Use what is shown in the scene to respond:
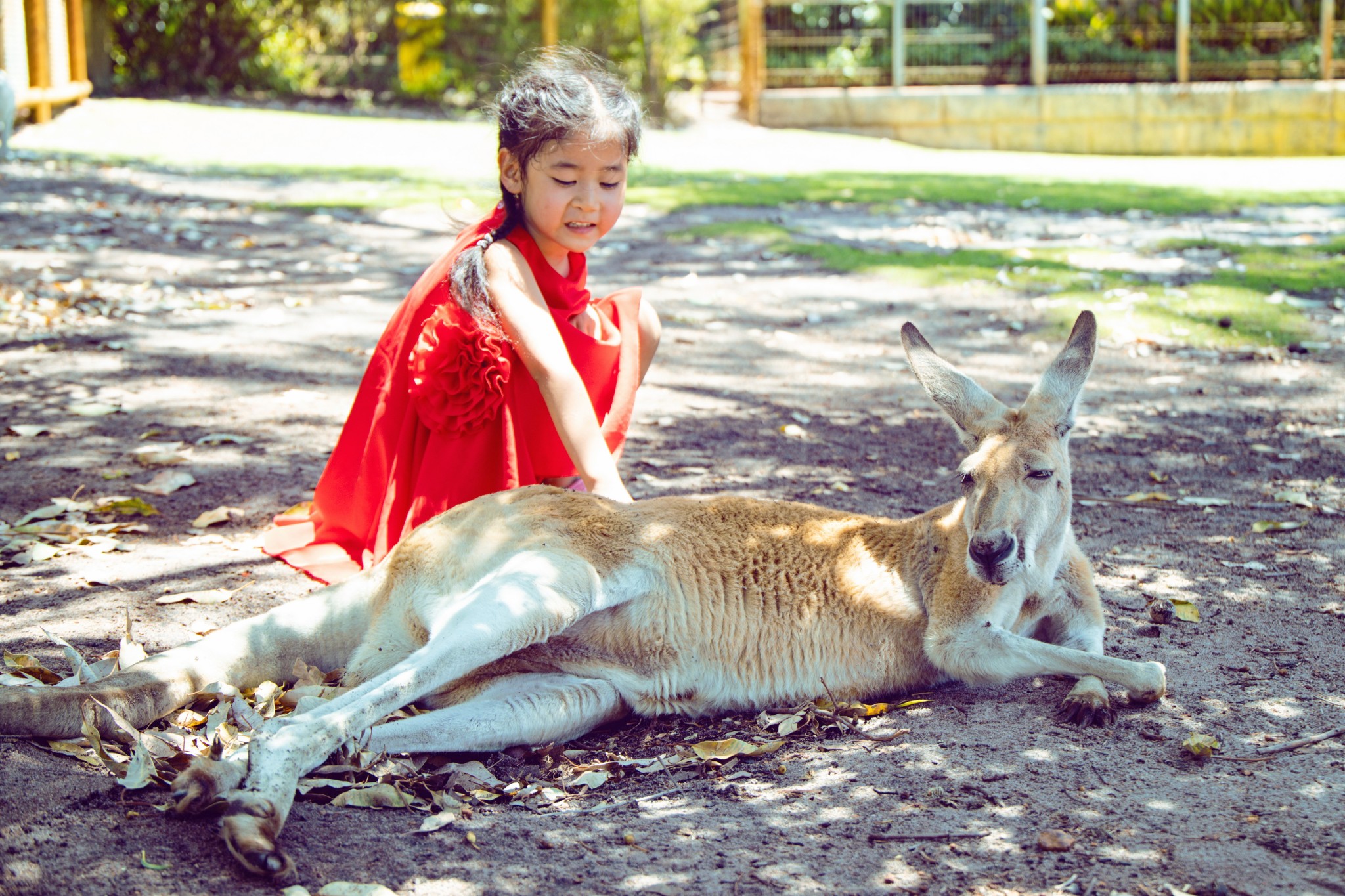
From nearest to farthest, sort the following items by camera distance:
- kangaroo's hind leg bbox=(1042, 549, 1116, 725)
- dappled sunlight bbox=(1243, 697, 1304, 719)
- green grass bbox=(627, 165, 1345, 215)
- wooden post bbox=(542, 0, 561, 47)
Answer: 1. dappled sunlight bbox=(1243, 697, 1304, 719)
2. kangaroo's hind leg bbox=(1042, 549, 1116, 725)
3. green grass bbox=(627, 165, 1345, 215)
4. wooden post bbox=(542, 0, 561, 47)

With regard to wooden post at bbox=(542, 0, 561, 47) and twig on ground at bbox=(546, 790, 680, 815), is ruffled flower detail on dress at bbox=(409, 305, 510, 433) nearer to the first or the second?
twig on ground at bbox=(546, 790, 680, 815)

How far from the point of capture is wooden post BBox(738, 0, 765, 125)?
17.4 meters

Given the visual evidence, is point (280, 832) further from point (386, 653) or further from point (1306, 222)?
point (1306, 222)

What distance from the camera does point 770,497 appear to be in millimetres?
4668

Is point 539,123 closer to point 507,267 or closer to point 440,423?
point 507,267

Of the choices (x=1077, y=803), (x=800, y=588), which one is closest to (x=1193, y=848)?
(x=1077, y=803)

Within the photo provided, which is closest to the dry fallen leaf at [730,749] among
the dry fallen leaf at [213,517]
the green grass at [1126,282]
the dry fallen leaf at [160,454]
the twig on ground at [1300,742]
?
the twig on ground at [1300,742]

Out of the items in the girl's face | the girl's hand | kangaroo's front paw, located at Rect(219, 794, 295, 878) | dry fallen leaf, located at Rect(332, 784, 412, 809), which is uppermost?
the girl's face

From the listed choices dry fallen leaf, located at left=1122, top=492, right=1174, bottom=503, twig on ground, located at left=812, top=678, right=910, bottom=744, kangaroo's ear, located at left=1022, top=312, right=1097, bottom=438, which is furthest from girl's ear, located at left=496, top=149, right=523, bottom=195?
dry fallen leaf, located at left=1122, top=492, right=1174, bottom=503

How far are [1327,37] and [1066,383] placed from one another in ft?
53.2

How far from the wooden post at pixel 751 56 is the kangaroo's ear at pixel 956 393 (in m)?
15.1

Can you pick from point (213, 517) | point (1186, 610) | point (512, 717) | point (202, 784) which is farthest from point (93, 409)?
point (1186, 610)

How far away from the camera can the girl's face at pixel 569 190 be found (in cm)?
372

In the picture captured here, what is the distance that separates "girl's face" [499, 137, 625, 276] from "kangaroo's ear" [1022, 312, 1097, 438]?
133cm
